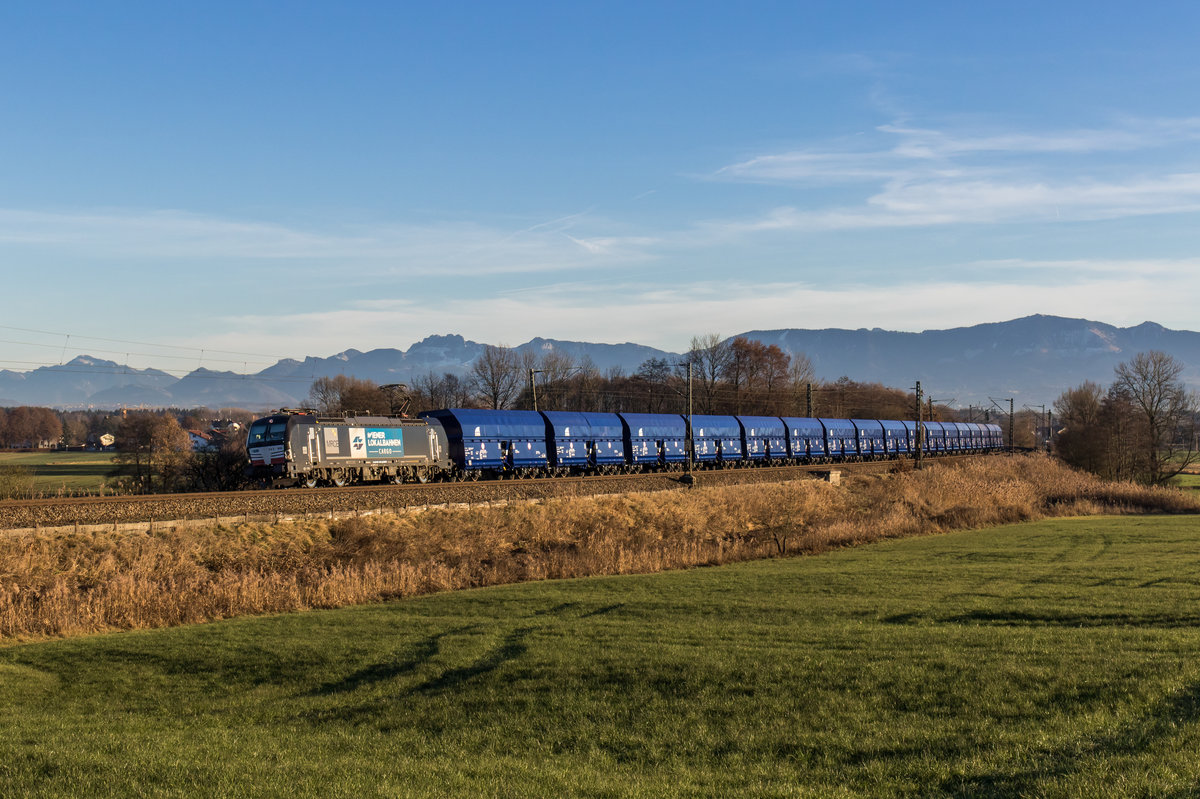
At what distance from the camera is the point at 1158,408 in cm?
9125

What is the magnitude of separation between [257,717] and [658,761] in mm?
6465

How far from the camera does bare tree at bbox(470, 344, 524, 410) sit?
120500mm

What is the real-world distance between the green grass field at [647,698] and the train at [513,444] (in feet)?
65.1

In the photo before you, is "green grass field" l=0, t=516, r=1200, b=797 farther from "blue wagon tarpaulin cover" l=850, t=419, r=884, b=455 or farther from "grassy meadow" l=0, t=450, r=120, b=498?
"blue wagon tarpaulin cover" l=850, t=419, r=884, b=455

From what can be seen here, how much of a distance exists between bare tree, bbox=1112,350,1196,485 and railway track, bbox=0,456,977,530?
65440 mm

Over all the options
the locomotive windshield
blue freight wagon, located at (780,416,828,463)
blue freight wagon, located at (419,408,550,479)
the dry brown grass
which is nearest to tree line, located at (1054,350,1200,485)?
blue freight wagon, located at (780,416,828,463)

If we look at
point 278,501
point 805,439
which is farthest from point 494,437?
point 805,439

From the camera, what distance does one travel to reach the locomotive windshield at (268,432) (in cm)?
3838

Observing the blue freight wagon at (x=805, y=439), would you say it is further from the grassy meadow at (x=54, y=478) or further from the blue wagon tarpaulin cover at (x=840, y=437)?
the grassy meadow at (x=54, y=478)

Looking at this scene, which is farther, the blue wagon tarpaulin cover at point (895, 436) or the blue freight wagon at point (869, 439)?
the blue wagon tarpaulin cover at point (895, 436)

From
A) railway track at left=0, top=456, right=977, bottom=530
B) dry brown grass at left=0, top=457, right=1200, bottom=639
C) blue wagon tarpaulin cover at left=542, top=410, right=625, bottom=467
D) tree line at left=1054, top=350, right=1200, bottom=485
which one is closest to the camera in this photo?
dry brown grass at left=0, top=457, right=1200, bottom=639

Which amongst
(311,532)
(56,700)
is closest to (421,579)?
(311,532)

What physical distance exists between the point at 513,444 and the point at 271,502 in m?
20.2

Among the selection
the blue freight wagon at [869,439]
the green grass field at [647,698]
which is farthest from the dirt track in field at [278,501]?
the blue freight wagon at [869,439]
